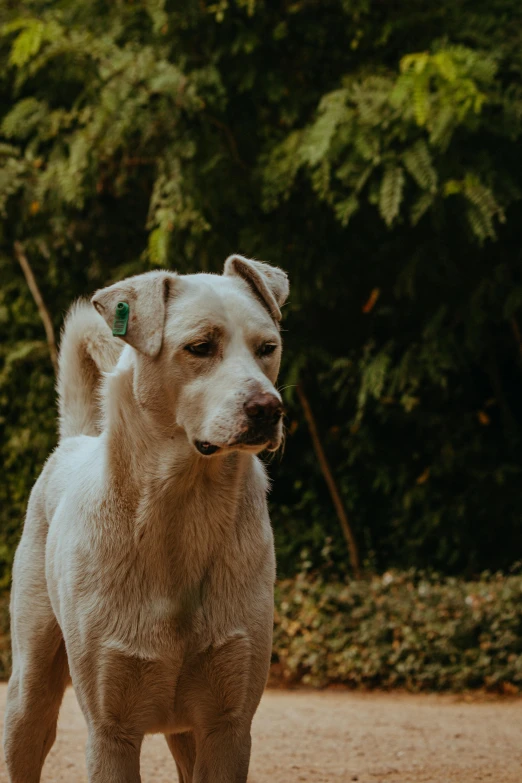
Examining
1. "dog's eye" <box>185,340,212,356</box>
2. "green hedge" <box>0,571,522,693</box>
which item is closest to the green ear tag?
"dog's eye" <box>185,340,212,356</box>

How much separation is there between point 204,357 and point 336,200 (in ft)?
16.4

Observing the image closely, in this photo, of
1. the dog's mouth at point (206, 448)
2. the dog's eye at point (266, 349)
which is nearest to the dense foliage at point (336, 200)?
the dog's eye at point (266, 349)

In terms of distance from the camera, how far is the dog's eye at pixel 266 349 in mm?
2912

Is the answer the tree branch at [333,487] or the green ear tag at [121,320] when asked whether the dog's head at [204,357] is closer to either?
the green ear tag at [121,320]

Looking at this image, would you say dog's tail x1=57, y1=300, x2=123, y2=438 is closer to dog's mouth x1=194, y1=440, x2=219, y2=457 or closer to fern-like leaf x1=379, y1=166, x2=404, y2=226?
dog's mouth x1=194, y1=440, x2=219, y2=457

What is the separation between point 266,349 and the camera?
2936mm

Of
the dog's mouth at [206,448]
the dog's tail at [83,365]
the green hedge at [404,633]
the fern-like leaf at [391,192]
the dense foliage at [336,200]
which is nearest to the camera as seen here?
the dog's mouth at [206,448]

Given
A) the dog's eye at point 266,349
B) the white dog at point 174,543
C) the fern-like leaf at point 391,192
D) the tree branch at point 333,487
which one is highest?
the fern-like leaf at point 391,192

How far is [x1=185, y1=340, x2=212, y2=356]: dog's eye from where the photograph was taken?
2822 mm

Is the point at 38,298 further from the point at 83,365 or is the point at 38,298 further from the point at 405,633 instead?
the point at 83,365

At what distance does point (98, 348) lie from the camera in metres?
4.00

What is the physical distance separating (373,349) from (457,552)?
71.8 inches

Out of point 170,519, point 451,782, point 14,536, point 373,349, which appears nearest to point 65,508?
point 170,519

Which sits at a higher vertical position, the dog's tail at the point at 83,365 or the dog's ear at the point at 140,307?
the dog's ear at the point at 140,307
